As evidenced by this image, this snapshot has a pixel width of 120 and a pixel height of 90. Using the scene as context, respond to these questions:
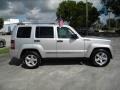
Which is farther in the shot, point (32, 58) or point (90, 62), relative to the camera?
point (90, 62)

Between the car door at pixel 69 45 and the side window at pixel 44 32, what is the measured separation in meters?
0.37

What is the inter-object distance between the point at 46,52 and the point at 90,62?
2.22m

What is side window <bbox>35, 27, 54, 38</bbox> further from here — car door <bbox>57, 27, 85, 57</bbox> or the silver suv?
car door <bbox>57, 27, 85, 57</bbox>

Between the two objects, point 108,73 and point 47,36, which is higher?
point 47,36

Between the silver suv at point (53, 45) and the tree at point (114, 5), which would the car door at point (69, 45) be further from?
the tree at point (114, 5)

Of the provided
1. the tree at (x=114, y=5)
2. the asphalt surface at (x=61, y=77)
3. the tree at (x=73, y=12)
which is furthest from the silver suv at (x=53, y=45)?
the tree at (x=73, y=12)

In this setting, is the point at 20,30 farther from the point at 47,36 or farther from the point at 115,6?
the point at 115,6

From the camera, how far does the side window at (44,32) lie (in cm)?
1262

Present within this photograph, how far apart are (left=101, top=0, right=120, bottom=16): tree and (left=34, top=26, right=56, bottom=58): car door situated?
120 ft

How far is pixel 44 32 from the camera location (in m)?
12.7

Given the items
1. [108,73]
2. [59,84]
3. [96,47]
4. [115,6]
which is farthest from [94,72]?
[115,6]

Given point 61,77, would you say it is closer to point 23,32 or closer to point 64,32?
point 64,32

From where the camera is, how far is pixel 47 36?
1262 cm

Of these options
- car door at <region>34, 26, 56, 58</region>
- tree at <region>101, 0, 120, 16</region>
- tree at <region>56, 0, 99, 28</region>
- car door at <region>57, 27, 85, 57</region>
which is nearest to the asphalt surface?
car door at <region>57, 27, 85, 57</region>
